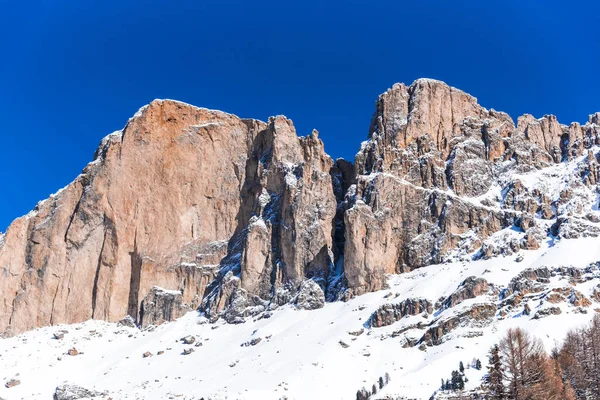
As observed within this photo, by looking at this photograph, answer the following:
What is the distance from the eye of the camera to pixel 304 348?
119 meters

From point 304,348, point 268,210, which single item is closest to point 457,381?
point 304,348

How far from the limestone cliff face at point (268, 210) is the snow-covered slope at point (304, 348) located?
535 centimetres

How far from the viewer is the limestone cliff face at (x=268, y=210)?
465 feet

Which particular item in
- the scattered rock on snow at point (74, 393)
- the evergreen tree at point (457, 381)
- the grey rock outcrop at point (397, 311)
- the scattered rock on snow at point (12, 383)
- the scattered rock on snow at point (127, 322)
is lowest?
the evergreen tree at point (457, 381)

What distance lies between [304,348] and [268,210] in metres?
46.6

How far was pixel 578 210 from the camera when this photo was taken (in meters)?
138

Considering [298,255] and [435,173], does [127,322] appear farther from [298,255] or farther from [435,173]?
[435,173]

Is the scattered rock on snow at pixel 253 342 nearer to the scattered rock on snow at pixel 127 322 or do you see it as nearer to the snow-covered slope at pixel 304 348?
the snow-covered slope at pixel 304 348

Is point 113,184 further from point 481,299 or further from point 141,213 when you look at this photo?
point 481,299

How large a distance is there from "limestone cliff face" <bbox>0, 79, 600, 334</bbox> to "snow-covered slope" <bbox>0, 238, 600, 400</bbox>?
17.5 feet

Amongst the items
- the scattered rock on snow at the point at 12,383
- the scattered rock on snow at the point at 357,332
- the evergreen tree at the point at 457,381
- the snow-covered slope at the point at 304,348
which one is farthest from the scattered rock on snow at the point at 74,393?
the evergreen tree at the point at 457,381

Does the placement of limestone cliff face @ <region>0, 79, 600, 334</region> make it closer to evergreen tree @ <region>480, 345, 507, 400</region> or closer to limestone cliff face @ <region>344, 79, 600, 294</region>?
limestone cliff face @ <region>344, 79, 600, 294</region>

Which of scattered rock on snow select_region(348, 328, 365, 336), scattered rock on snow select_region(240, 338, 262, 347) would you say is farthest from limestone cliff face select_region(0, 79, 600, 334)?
scattered rock on snow select_region(348, 328, 365, 336)

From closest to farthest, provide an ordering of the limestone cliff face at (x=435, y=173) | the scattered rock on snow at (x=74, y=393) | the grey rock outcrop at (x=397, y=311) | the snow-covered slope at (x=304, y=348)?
the snow-covered slope at (x=304, y=348)
the scattered rock on snow at (x=74, y=393)
the grey rock outcrop at (x=397, y=311)
the limestone cliff face at (x=435, y=173)
